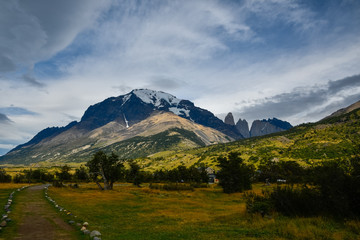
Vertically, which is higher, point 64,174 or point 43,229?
point 64,174

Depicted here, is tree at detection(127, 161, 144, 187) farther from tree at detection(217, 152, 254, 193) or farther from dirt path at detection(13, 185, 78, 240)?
dirt path at detection(13, 185, 78, 240)

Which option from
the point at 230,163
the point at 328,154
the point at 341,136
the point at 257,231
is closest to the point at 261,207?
the point at 257,231

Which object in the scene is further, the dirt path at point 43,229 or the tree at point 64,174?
the tree at point 64,174

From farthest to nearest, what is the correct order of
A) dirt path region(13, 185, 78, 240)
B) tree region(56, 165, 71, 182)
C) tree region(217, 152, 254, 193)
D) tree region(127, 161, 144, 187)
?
tree region(56, 165, 71, 182), tree region(127, 161, 144, 187), tree region(217, 152, 254, 193), dirt path region(13, 185, 78, 240)

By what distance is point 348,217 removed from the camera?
16.7 meters

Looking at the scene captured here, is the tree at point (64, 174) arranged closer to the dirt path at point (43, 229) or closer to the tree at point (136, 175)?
the tree at point (136, 175)

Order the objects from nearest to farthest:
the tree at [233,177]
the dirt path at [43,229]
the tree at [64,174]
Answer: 1. the dirt path at [43,229]
2. the tree at [233,177]
3. the tree at [64,174]

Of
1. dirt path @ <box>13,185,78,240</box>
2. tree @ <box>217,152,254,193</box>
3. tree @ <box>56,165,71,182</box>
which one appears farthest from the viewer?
tree @ <box>56,165,71,182</box>

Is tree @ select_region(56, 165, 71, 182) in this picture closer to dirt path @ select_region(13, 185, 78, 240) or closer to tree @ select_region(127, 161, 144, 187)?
tree @ select_region(127, 161, 144, 187)

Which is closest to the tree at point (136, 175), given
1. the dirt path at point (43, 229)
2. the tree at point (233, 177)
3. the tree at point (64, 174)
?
the tree at point (233, 177)

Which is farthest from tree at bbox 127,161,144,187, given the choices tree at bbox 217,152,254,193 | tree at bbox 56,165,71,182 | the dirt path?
the dirt path

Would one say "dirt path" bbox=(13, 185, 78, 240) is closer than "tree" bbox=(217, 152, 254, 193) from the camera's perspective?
Yes

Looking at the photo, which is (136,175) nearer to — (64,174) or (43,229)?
(64,174)

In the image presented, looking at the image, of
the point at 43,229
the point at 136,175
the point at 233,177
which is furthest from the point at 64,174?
the point at 43,229
